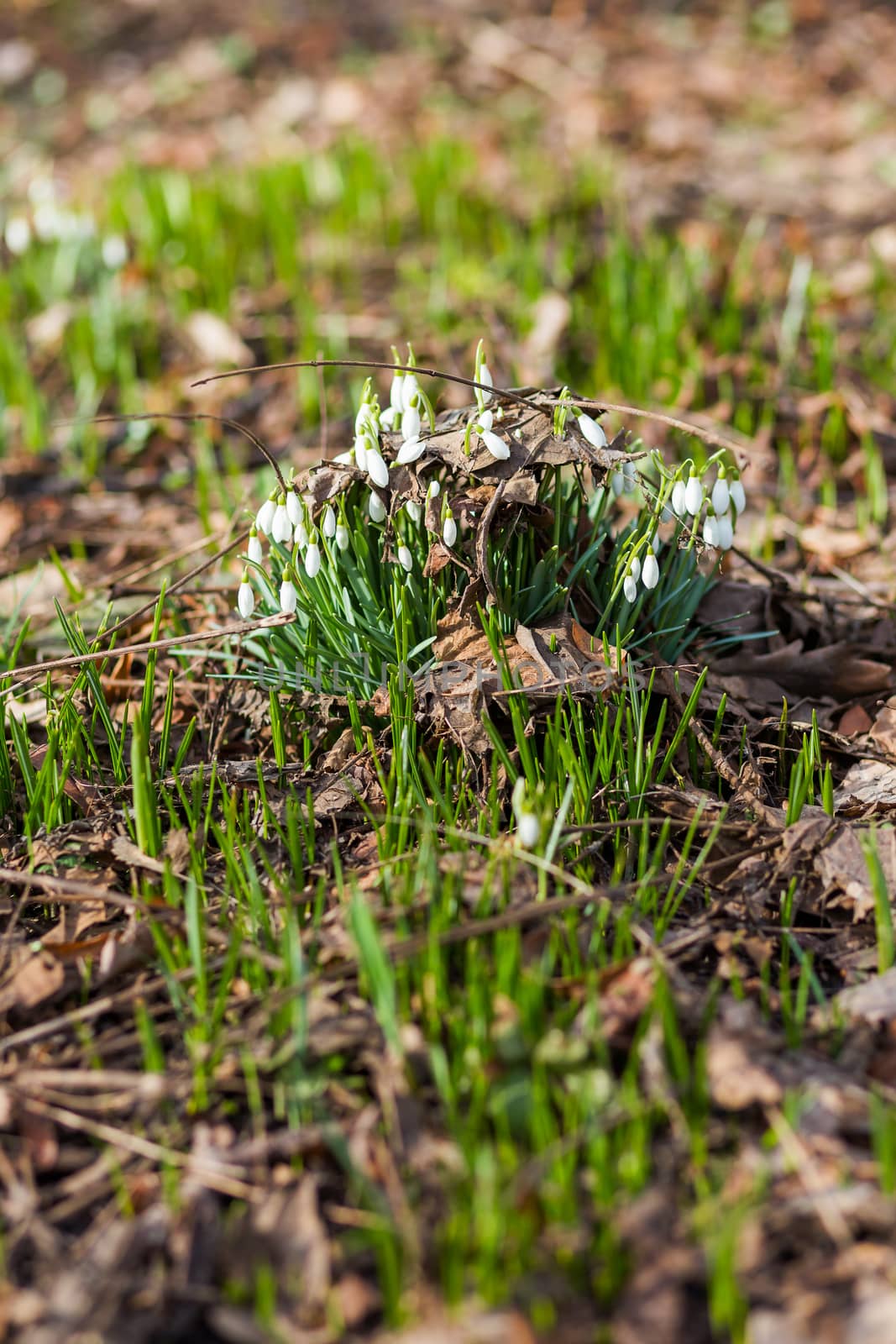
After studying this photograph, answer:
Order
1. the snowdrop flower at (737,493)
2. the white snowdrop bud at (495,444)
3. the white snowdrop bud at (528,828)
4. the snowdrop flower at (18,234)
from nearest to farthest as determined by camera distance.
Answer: the white snowdrop bud at (528,828) → the white snowdrop bud at (495,444) → the snowdrop flower at (737,493) → the snowdrop flower at (18,234)

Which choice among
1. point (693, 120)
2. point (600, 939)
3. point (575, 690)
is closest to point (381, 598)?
point (575, 690)

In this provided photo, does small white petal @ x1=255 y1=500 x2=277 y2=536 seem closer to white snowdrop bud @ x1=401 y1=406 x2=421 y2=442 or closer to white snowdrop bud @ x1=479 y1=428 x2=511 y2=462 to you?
white snowdrop bud @ x1=401 y1=406 x2=421 y2=442

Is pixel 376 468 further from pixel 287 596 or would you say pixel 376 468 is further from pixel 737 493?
pixel 737 493

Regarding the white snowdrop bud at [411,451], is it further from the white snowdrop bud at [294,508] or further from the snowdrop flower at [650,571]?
the snowdrop flower at [650,571]

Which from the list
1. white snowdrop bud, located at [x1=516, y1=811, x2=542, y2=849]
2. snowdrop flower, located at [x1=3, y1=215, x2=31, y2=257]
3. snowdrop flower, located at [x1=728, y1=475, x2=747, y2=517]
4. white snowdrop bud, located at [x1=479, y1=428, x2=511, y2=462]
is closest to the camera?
white snowdrop bud, located at [x1=516, y1=811, x2=542, y2=849]

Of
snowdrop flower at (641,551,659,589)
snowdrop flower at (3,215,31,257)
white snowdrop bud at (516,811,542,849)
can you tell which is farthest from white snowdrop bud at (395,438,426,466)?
snowdrop flower at (3,215,31,257)

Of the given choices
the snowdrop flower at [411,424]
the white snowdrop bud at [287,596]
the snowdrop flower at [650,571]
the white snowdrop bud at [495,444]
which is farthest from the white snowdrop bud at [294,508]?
the snowdrop flower at [650,571]

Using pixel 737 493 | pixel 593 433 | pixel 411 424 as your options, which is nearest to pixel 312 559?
pixel 411 424
